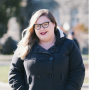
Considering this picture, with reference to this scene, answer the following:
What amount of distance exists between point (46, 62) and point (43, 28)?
0.41 metres

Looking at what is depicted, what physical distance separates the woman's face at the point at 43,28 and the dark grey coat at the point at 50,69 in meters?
0.13

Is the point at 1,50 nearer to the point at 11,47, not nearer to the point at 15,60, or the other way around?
the point at 11,47

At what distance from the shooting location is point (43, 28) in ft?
6.86

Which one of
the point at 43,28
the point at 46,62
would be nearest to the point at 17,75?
the point at 46,62

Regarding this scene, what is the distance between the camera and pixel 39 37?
2146 millimetres

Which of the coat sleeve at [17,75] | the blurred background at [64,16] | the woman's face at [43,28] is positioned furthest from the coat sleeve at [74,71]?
the blurred background at [64,16]

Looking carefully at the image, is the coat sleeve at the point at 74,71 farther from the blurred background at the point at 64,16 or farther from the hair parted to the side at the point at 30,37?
the blurred background at the point at 64,16

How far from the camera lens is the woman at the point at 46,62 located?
2037 millimetres

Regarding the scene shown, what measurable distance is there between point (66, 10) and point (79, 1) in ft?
8.50

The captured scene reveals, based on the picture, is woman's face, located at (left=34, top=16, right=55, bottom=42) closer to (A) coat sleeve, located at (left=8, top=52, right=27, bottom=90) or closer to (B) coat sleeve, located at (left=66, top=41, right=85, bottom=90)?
(B) coat sleeve, located at (left=66, top=41, right=85, bottom=90)

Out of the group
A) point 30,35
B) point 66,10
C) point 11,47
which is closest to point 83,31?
point 66,10

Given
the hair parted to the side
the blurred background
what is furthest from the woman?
the blurred background

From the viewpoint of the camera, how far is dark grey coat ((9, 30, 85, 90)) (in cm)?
203

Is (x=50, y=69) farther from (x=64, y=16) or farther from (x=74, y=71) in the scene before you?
(x=64, y=16)
